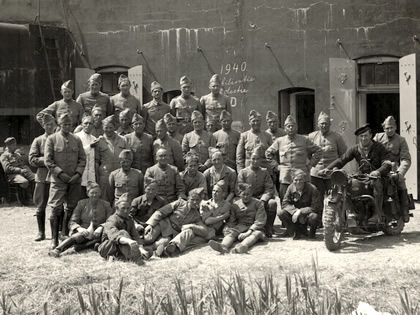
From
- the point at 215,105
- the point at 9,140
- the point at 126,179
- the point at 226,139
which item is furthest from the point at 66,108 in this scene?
the point at 9,140

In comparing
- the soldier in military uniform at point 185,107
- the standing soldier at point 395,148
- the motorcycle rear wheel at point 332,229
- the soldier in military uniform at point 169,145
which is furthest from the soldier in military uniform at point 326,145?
the soldier in military uniform at point 185,107

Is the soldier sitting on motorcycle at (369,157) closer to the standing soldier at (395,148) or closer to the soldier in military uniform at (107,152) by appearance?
the standing soldier at (395,148)

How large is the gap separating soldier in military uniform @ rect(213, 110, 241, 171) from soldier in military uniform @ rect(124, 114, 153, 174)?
1.07 metres

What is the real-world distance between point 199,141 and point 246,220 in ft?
5.76

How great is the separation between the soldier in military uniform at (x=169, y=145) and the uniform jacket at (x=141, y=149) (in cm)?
12

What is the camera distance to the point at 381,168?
10.5m

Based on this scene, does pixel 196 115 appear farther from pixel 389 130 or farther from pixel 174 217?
pixel 389 130

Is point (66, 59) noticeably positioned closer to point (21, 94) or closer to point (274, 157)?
point (21, 94)

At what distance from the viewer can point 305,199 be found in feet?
35.7

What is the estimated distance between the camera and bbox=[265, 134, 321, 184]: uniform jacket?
11430mm

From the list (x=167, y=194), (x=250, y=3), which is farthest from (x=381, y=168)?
(x=250, y=3)

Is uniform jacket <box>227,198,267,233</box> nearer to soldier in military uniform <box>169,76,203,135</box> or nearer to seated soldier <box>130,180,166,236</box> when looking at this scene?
seated soldier <box>130,180,166,236</box>

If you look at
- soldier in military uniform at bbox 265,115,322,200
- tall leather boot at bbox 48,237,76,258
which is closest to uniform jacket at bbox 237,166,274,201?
soldier in military uniform at bbox 265,115,322,200

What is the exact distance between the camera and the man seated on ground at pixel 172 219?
10.6 meters
